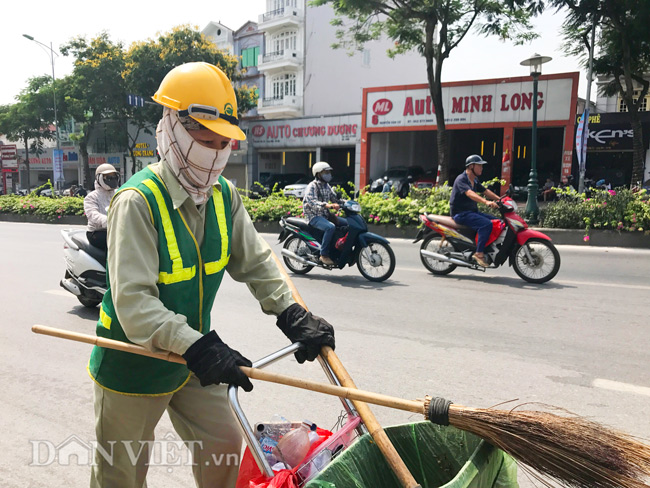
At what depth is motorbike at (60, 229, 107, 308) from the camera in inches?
237

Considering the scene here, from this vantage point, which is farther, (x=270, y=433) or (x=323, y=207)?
(x=323, y=207)

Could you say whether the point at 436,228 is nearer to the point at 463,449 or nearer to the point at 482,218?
the point at 482,218

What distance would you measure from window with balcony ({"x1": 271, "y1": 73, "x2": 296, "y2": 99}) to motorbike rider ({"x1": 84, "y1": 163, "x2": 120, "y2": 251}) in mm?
34451

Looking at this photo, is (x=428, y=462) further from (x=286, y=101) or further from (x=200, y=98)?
(x=286, y=101)

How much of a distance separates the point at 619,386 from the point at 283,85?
1530 inches

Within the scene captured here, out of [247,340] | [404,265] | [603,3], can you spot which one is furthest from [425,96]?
[247,340]

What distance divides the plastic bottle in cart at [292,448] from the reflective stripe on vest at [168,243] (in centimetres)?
68

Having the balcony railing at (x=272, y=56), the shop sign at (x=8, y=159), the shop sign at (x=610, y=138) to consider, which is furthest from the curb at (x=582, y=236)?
the balcony railing at (x=272, y=56)

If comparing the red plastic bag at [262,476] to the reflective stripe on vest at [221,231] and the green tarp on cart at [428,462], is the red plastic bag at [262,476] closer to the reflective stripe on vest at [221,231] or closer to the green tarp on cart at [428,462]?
the green tarp on cart at [428,462]

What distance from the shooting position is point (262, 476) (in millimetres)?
1795

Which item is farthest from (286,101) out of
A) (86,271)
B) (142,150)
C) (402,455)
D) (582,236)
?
(402,455)

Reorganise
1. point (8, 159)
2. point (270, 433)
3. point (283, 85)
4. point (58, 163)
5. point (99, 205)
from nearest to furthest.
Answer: point (270, 433) → point (99, 205) → point (58, 163) → point (8, 159) → point (283, 85)

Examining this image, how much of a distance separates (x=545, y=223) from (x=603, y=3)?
9056 millimetres

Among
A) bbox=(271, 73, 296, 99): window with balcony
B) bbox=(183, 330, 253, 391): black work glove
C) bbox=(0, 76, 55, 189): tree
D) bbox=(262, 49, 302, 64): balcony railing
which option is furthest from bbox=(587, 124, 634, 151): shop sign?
bbox=(0, 76, 55, 189): tree
